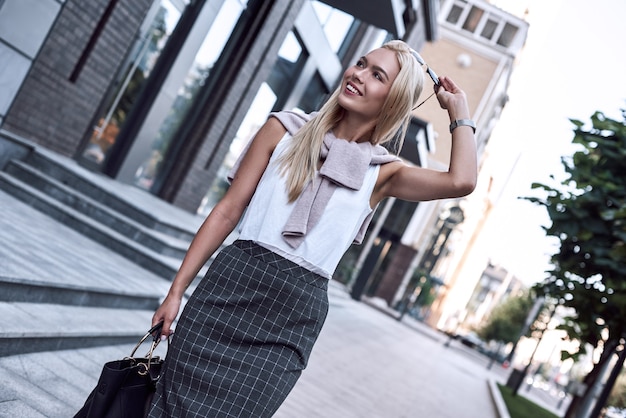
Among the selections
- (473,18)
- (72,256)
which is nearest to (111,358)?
(72,256)

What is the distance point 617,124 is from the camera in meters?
9.09

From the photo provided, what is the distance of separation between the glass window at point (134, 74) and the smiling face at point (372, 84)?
9.60 m

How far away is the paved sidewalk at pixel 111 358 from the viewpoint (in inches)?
183

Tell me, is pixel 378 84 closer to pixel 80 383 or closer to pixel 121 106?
pixel 80 383

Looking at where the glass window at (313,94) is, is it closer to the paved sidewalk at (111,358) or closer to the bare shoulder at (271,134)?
the paved sidewalk at (111,358)

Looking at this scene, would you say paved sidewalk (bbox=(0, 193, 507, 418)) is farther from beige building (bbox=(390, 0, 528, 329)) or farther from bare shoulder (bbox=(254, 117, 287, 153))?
beige building (bbox=(390, 0, 528, 329))

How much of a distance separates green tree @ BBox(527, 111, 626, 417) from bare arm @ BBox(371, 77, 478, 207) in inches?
232

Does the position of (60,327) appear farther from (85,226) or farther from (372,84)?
(85,226)

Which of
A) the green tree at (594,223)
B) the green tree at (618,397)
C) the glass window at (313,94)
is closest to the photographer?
Result: the green tree at (594,223)

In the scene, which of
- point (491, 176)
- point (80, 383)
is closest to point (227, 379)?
point (80, 383)

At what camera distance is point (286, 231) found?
247cm

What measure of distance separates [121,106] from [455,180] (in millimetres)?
10227

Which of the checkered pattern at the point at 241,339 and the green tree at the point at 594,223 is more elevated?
the green tree at the point at 594,223

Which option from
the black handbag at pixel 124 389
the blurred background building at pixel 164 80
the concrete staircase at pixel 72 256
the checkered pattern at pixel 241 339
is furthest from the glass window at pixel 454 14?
the black handbag at pixel 124 389
